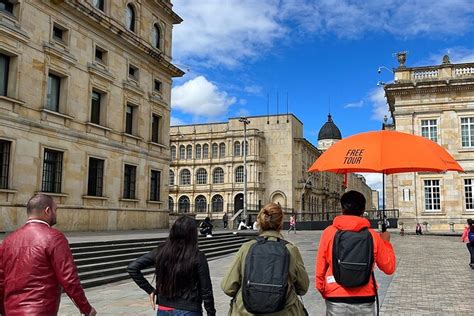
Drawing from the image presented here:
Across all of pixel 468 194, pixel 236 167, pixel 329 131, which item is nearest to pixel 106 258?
pixel 468 194

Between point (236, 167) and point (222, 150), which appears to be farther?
point (222, 150)

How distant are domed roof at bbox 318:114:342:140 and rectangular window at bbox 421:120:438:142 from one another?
2923 inches

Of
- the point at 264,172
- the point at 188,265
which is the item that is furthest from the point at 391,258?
the point at 264,172

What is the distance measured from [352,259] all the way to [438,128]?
36.7m

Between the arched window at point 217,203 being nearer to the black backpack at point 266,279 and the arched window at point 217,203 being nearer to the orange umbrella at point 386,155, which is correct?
the orange umbrella at point 386,155

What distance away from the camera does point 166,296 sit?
13.5 feet

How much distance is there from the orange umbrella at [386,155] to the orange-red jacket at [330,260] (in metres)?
1.34

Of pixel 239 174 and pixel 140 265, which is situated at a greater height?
pixel 239 174

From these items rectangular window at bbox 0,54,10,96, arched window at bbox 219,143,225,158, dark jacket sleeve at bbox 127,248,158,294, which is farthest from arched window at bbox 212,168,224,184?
dark jacket sleeve at bbox 127,248,158,294

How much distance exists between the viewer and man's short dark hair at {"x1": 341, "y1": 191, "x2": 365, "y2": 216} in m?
4.52

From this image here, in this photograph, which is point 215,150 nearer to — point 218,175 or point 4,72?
point 218,175

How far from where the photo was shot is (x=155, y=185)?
30.0 metres

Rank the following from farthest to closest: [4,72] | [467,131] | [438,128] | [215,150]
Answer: [215,150], [438,128], [467,131], [4,72]

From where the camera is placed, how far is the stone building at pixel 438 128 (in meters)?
35.8
